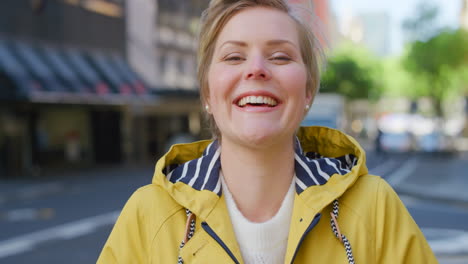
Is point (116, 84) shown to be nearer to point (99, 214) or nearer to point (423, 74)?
point (99, 214)

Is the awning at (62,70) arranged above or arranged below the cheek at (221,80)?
below

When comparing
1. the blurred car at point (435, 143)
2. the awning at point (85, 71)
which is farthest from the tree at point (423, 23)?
the awning at point (85, 71)

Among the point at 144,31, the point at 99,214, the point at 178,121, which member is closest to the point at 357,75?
the point at 178,121

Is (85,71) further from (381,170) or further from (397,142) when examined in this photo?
(397,142)

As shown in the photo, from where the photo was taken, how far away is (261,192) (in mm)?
1906

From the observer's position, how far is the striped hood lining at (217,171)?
74.8 inches

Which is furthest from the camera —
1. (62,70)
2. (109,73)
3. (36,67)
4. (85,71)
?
(109,73)

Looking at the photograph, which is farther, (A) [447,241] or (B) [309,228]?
(A) [447,241]

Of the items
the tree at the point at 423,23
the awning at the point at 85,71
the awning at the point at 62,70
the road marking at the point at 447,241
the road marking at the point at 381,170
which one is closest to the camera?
the road marking at the point at 447,241

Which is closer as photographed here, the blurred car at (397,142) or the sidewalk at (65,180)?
the sidewalk at (65,180)

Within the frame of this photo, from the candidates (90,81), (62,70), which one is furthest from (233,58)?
(90,81)

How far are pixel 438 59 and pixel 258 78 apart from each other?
139 feet

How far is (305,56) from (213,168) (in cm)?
49

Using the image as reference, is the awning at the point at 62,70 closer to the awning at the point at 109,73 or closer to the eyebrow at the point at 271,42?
the awning at the point at 109,73
